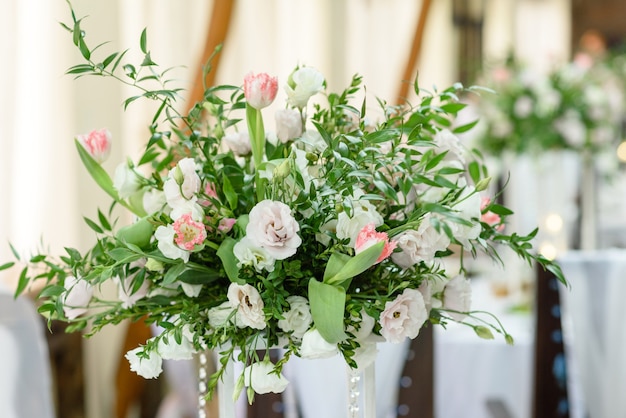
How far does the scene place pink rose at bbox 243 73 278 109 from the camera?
0.98 meters

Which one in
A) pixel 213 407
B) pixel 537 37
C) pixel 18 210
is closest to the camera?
pixel 18 210

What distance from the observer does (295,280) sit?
3.22 ft

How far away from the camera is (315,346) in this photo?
0.92 metres

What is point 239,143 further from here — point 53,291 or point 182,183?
point 53,291

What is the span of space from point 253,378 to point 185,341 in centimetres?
11

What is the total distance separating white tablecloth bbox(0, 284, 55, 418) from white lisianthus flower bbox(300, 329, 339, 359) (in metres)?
0.64

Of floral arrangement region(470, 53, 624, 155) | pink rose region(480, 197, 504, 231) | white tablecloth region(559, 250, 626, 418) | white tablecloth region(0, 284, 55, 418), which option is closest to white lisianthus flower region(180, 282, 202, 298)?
pink rose region(480, 197, 504, 231)

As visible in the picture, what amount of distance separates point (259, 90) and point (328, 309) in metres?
0.26

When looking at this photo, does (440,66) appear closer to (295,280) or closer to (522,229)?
(522,229)

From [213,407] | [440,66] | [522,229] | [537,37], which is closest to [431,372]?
[213,407]

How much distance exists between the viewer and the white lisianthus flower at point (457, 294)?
1061mm

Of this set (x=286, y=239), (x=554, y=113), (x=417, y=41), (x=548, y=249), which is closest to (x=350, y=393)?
(x=286, y=239)

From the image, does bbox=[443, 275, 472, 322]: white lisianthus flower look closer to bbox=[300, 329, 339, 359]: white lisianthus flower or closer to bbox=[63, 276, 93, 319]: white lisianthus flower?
bbox=[300, 329, 339, 359]: white lisianthus flower

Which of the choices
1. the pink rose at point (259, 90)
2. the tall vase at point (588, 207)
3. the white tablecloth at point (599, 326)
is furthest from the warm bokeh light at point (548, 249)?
the pink rose at point (259, 90)
